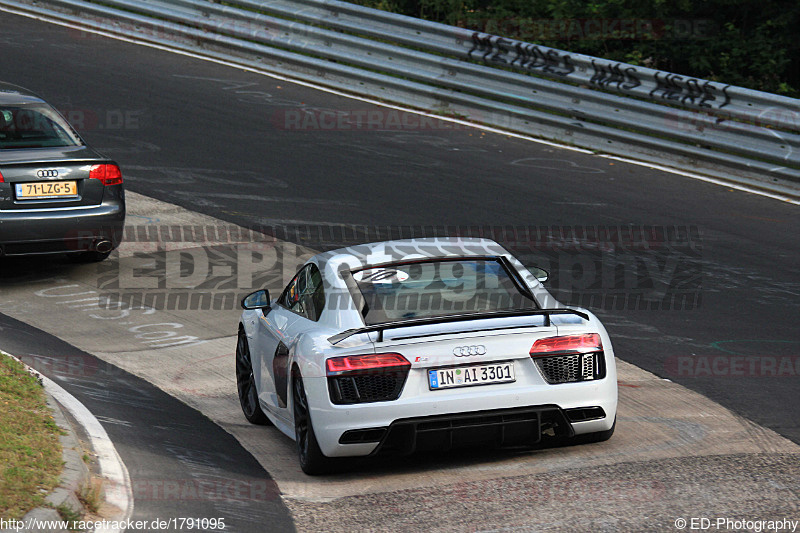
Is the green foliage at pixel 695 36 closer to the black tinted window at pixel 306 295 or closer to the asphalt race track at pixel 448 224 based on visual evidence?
the asphalt race track at pixel 448 224

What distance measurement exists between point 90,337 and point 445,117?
372 inches

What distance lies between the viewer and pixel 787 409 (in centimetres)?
804

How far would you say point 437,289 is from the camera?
24.3 feet

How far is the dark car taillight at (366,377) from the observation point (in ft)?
21.9

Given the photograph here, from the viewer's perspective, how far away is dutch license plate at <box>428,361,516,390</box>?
671 centimetres

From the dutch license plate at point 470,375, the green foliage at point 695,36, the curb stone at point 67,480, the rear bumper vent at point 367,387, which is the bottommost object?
the curb stone at point 67,480

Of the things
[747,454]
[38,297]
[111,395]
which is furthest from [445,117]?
[747,454]

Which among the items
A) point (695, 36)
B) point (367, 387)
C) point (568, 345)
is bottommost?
point (367, 387)

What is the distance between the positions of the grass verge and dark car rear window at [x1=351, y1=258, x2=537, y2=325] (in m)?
2.00

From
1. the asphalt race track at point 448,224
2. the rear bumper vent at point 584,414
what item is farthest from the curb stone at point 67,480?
the rear bumper vent at point 584,414

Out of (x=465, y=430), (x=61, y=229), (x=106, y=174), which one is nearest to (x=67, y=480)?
(x=465, y=430)

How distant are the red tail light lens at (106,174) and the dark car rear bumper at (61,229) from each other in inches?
8.6

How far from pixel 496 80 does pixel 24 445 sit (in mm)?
12753

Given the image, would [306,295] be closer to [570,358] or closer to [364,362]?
[364,362]
